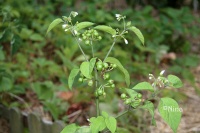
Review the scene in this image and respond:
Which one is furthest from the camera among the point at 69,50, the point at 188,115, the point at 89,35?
the point at 69,50

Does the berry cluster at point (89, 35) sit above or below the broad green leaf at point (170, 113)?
above

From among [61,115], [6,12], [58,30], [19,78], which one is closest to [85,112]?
[61,115]

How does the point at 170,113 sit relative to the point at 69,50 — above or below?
above

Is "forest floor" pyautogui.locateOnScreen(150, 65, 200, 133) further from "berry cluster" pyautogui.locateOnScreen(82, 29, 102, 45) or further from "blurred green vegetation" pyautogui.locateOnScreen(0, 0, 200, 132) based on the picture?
"berry cluster" pyautogui.locateOnScreen(82, 29, 102, 45)

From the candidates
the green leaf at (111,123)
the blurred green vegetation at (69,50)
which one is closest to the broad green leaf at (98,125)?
the green leaf at (111,123)

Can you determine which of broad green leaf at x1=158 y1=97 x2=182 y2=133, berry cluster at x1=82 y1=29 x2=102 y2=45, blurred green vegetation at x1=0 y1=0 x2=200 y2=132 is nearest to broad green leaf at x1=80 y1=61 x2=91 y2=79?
berry cluster at x1=82 y1=29 x2=102 y2=45

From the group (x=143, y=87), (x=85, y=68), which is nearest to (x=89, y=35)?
(x=85, y=68)

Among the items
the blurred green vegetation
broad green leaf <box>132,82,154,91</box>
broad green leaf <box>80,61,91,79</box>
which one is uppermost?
broad green leaf <box>80,61,91,79</box>

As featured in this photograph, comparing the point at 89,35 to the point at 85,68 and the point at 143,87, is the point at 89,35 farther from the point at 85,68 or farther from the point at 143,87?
the point at 143,87

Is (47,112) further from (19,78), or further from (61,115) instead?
(19,78)

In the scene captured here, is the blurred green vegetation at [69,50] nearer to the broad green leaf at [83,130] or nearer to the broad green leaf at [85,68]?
the broad green leaf at [83,130]

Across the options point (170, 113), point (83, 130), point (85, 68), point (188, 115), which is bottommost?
point (188, 115)
